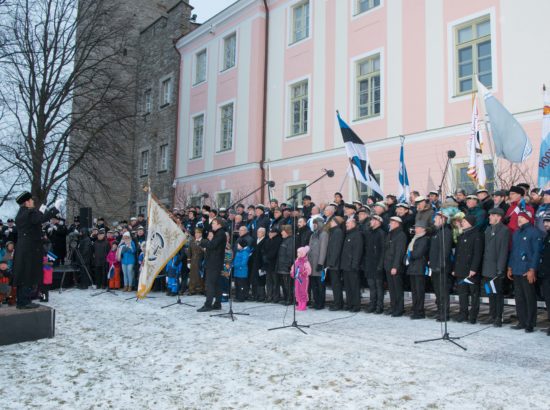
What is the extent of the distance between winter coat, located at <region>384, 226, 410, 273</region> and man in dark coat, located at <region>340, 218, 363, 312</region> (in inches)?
23.9

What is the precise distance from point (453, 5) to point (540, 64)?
3.40 metres

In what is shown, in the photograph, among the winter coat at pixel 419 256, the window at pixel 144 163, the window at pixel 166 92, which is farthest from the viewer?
the window at pixel 144 163

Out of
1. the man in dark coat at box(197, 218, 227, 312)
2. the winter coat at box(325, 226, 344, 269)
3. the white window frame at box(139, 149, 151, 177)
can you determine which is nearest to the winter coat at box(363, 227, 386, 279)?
the winter coat at box(325, 226, 344, 269)

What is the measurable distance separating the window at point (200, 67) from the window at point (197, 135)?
1.90m

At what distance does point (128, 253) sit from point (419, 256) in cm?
892

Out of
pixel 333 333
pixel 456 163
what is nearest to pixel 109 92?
pixel 456 163

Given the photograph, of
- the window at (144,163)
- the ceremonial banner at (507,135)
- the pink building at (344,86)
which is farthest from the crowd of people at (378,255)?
the window at (144,163)

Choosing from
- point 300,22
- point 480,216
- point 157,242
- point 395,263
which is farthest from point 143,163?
point 480,216

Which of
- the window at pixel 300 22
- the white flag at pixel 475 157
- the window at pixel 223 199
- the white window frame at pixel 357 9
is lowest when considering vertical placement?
the white flag at pixel 475 157

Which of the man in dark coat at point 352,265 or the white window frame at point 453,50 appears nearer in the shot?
the man in dark coat at point 352,265

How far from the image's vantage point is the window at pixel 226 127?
78.2 ft

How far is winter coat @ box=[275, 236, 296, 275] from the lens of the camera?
37.1 feet

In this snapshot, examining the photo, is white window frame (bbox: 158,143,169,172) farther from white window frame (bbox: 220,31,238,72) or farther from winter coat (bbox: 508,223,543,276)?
winter coat (bbox: 508,223,543,276)

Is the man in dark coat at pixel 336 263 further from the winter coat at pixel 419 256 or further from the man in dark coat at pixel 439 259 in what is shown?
the man in dark coat at pixel 439 259
